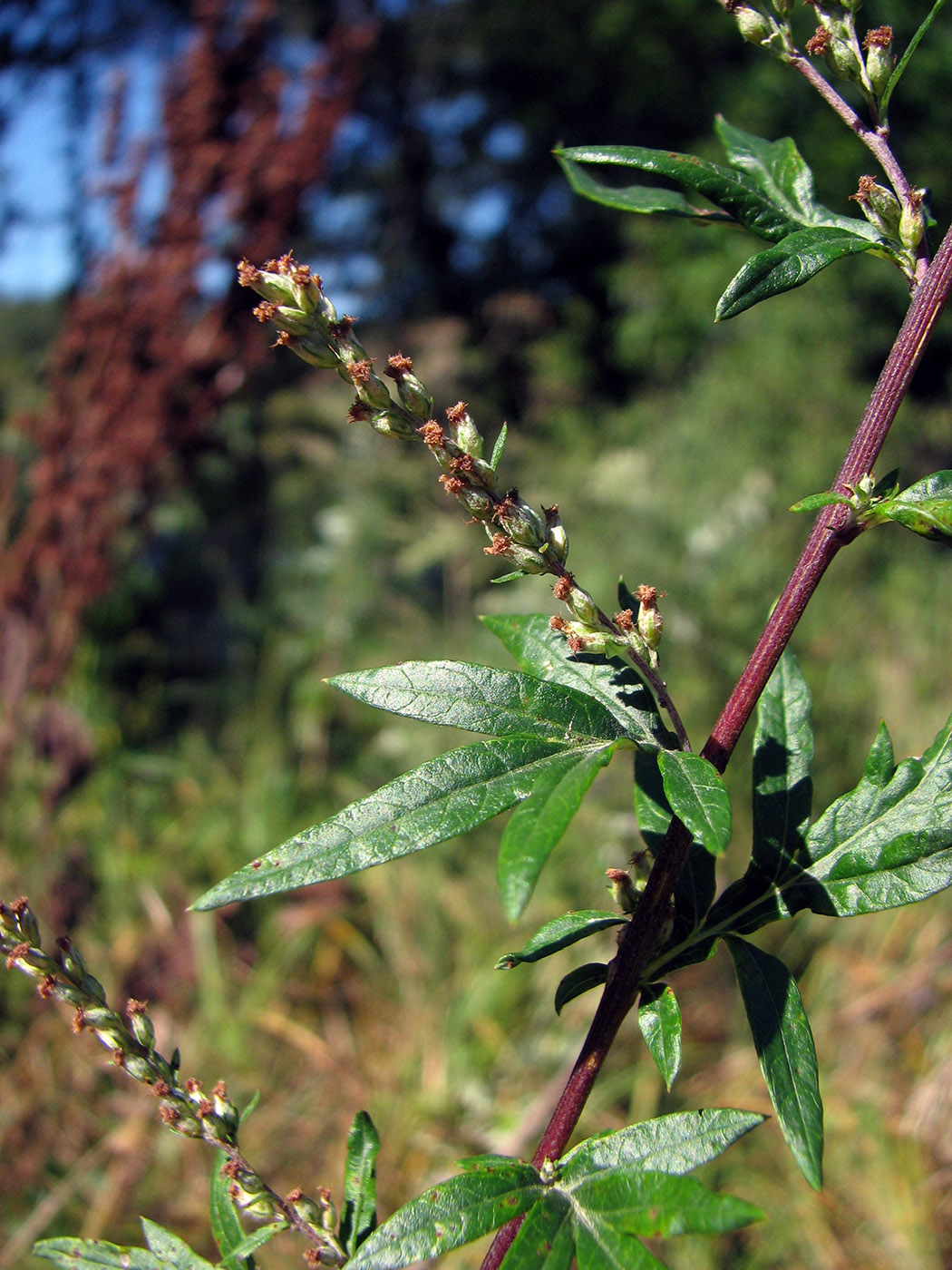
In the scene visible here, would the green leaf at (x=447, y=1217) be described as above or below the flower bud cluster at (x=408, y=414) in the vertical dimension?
below

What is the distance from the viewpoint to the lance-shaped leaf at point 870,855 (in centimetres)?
51

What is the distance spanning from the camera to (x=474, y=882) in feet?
9.77

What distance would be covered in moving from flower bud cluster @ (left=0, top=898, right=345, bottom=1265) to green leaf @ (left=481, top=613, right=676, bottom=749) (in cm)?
31

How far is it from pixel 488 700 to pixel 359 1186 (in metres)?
0.35

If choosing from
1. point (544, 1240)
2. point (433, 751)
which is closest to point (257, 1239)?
point (544, 1240)

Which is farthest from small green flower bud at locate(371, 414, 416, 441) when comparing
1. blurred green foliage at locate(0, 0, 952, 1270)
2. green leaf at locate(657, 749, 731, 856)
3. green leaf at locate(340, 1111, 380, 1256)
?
blurred green foliage at locate(0, 0, 952, 1270)

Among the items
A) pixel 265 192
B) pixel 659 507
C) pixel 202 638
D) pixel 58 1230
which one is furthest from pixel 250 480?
pixel 58 1230

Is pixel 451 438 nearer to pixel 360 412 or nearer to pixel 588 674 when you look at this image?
pixel 360 412

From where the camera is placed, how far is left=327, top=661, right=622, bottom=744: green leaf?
0.49 meters

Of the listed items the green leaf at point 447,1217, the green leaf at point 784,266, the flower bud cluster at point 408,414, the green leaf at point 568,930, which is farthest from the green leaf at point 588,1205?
the green leaf at point 784,266

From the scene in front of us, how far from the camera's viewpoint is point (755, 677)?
1.65ft

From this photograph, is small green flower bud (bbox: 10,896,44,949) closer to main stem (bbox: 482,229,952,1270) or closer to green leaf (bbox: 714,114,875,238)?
main stem (bbox: 482,229,952,1270)

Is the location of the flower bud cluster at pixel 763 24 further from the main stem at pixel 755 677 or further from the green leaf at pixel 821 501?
the green leaf at pixel 821 501

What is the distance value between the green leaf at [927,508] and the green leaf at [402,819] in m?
0.22
